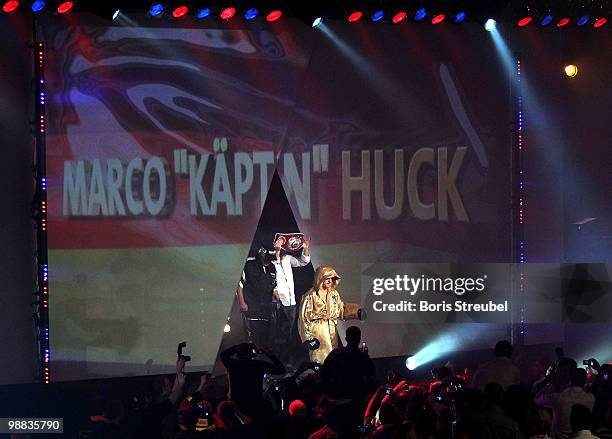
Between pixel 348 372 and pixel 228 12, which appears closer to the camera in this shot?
pixel 348 372

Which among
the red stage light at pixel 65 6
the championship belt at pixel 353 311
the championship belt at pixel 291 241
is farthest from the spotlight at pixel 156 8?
the championship belt at pixel 353 311

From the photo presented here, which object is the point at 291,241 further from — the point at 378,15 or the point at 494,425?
the point at 494,425

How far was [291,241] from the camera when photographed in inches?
498

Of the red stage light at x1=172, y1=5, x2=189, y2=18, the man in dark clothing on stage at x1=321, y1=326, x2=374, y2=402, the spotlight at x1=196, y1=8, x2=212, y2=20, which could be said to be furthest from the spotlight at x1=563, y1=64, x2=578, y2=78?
the man in dark clothing on stage at x1=321, y1=326, x2=374, y2=402

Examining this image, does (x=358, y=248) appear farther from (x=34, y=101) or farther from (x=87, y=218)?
(x=34, y=101)

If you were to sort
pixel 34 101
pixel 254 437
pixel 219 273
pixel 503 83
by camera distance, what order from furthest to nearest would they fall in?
1. pixel 503 83
2. pixel 219 273
3. pixel 34 101
4. pixel 254 437

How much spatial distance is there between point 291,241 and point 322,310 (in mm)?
810

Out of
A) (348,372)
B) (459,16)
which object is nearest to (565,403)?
(348,372)

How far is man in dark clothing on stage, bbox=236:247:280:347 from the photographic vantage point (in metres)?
12.4

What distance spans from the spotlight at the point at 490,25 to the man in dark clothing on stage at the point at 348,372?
204 inches

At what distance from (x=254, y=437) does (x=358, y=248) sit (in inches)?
242

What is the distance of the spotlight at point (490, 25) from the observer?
13041 mm

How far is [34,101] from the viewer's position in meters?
11.5

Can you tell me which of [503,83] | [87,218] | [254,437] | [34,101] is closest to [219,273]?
[87,218]
